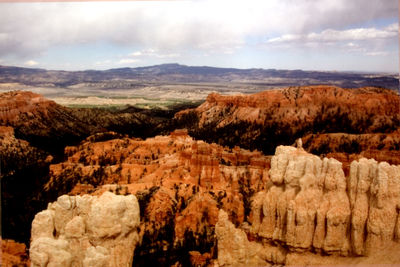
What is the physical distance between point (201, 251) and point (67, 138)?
343 cm

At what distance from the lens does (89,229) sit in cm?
637

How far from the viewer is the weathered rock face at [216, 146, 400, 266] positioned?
628 centimetres

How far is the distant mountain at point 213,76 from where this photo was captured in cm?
826

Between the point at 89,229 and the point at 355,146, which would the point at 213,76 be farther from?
the point at 89,229

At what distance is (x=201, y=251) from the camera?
24.0 ft

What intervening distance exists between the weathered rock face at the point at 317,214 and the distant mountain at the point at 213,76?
2.06m

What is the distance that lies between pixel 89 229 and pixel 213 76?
4.04 m

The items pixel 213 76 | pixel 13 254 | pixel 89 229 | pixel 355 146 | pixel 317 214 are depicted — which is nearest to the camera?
pixel 89 229

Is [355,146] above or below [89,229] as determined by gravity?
above

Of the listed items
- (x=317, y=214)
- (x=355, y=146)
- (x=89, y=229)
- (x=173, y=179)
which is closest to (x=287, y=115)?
(x=355, y=146)

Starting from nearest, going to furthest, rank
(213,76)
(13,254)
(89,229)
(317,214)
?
(89,229)
(317,214)
(13,254)
(213,76)

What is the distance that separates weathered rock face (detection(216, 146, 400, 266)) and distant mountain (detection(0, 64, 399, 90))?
2064 millimetres

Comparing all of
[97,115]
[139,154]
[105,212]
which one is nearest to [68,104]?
[97,115]

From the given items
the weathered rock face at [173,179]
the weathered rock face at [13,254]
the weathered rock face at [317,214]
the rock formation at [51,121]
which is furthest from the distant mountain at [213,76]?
the weathered rock face at [13,254]
